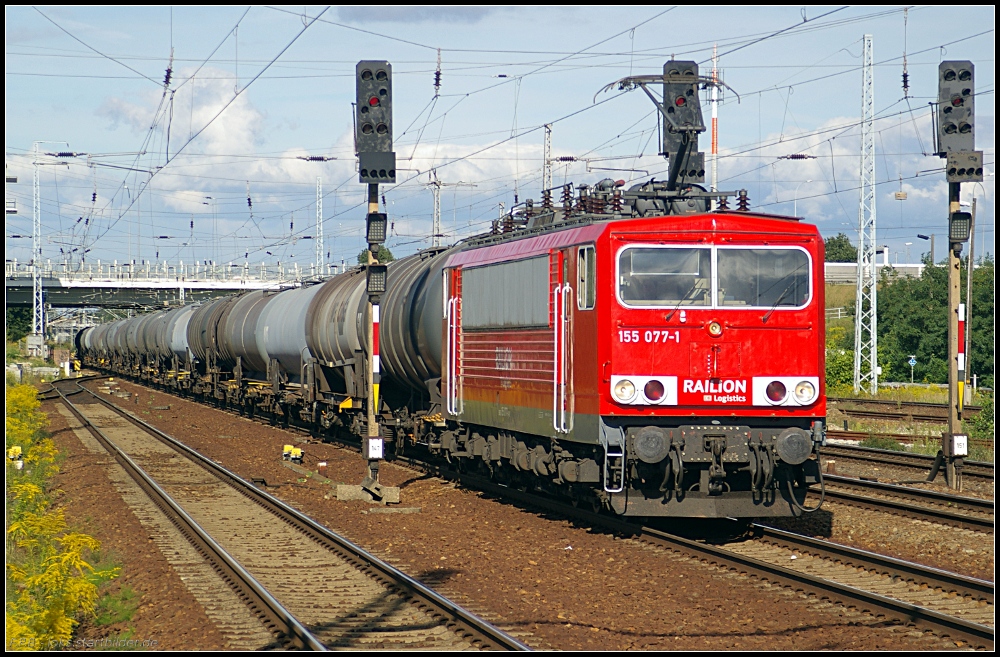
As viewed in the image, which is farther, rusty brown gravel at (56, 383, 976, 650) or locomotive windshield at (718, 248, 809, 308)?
locomotive windshield at (718, 248, 809, 308)

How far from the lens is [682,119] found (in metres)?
18.1

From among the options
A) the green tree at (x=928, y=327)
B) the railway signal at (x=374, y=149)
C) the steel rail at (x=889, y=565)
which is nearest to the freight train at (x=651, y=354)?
the steel rail at (x=889, y=565)

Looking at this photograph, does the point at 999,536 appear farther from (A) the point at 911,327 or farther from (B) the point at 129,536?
(A) the point at 911,327

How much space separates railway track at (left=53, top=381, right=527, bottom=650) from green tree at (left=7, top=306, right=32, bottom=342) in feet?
212

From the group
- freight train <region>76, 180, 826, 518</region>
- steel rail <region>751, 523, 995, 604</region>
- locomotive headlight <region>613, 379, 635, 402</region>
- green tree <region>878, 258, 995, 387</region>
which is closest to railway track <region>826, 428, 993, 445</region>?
freight train <region>76, 180, 826, 518</region>

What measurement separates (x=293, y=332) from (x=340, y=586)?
60.1 feet

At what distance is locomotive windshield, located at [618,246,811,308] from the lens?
42.3ft

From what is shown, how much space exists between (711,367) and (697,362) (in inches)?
6.7

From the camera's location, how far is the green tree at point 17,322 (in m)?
81.9

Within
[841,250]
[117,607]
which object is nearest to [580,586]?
[117,607]

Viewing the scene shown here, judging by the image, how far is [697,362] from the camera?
1276 cm

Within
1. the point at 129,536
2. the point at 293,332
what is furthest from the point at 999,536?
the point at 293,332

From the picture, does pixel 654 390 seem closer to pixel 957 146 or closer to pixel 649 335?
pixel 649 335

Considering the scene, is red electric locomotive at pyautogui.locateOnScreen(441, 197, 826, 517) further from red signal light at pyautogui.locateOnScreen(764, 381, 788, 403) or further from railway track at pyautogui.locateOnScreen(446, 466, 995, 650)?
railway track at pyautogui.locateOnScreen(446, 466, 995, 650)
